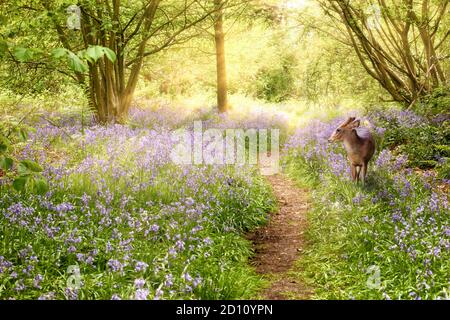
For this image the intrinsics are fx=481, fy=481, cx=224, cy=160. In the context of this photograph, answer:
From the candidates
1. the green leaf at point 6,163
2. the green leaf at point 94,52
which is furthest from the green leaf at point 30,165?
the green leaf at point 94,52

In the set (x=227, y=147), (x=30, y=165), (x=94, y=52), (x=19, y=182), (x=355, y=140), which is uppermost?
(x=94, y=52)

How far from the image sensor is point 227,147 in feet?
37.6

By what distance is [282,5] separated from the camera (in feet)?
52.8

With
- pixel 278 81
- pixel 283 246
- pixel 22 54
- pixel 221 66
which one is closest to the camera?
pixel 22 54

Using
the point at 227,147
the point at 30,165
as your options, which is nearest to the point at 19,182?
the point at 30,165

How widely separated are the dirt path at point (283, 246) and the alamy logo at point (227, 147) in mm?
1456

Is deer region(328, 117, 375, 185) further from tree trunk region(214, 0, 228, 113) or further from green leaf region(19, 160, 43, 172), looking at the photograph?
tree trunk region(214, 0, 228, 113)

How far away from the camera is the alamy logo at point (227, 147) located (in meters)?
9.60

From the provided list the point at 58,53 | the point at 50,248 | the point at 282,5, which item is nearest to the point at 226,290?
the point at 50,248

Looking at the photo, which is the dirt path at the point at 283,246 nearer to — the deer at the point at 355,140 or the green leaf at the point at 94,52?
the deer at the point at 355,140

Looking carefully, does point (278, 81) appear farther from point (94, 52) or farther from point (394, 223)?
point (94, 52)

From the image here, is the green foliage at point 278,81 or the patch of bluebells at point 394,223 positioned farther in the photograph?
the green foliage at point 278,81

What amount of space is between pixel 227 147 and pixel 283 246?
4.85 m
